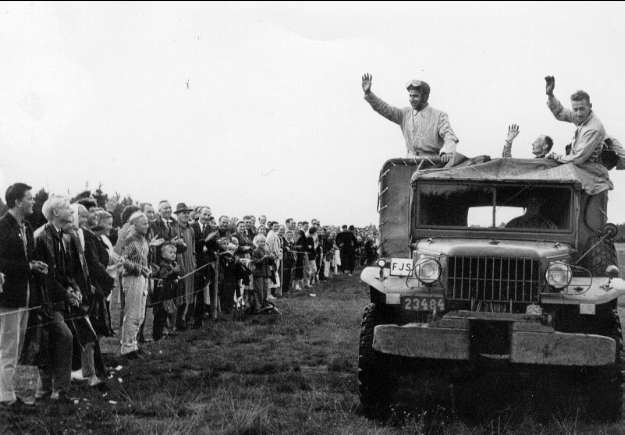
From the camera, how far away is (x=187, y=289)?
11.4 meters

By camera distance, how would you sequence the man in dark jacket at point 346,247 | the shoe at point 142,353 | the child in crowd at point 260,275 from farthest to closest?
1. the man in dark jacket at point 346,247
2. the child in crowd at point 260,275
3. the shoe at point 142,353

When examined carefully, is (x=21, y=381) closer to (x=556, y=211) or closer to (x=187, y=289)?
(x=187, y=289)

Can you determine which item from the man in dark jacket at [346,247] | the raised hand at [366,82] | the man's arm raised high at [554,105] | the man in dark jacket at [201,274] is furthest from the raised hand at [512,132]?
the man in dark jacket at [346,247]

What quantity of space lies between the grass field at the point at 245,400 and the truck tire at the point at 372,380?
13 centimetres

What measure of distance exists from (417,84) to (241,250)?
248 inches

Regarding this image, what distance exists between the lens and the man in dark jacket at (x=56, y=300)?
655 centimetres

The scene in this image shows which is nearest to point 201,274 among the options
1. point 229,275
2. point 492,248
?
point 229,275

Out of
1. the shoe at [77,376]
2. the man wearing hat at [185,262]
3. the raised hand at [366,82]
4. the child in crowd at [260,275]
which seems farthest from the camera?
the child in crowd at [260,275]

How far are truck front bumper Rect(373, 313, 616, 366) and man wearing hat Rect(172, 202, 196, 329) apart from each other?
19.2 feet

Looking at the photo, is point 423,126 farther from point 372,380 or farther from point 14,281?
point 14,281

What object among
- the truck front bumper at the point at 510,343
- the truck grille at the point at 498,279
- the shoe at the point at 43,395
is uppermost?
the truck grille at the point at 498,279

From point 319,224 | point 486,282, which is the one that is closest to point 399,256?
point 486,282

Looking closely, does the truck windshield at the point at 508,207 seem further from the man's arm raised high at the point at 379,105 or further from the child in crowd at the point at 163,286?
the child in crowd at the point at 163,286

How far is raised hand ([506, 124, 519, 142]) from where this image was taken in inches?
326
